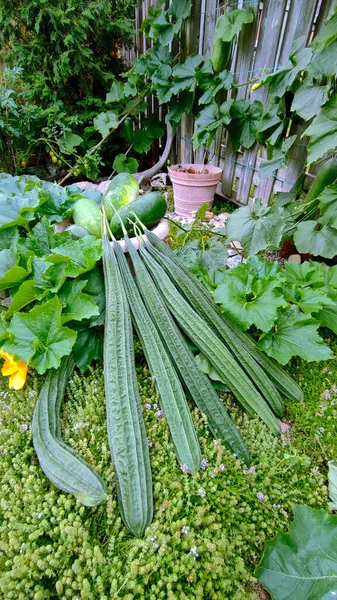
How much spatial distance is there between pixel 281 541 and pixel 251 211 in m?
1.76

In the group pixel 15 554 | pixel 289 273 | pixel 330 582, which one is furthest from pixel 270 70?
pixel 15 554

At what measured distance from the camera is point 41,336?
1393 millimetres

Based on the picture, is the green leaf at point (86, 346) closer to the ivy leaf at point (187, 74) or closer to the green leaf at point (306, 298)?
the green leaf at point (306, 298)

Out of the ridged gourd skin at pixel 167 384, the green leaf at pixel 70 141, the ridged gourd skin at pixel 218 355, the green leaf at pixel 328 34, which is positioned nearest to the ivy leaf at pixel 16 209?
the ridged gourd skin at pixel 167 384

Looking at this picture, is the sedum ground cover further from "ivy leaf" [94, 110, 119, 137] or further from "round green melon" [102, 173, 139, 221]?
"ivy leaf" [94, 110, 119, 137]

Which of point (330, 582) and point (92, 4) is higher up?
point (92, 4)

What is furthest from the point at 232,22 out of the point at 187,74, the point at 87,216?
the point at 87,216

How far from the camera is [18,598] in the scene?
0.83 meters

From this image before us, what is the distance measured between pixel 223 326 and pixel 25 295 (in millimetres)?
942

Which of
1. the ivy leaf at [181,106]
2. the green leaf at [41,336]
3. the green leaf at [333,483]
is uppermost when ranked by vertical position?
the ivy leaf at [181,106]

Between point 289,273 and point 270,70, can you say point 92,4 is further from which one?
point 289,273

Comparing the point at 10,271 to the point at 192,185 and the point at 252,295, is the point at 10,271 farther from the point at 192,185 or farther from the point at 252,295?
the point at 192,185

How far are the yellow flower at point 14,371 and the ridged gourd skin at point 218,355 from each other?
0.73m

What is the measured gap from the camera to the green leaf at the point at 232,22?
2600 mm
